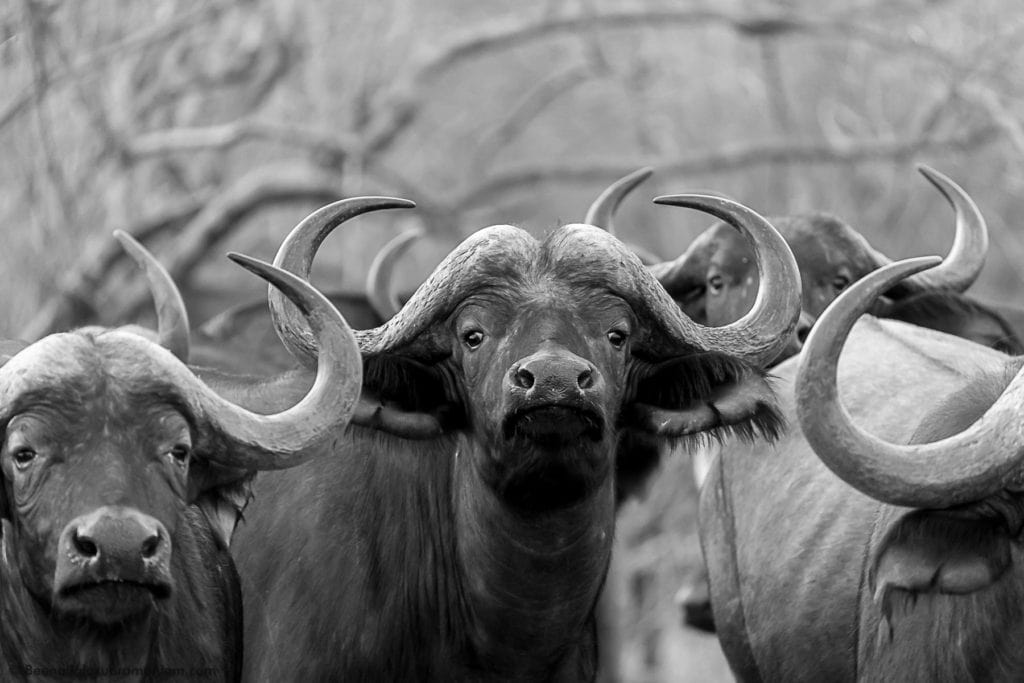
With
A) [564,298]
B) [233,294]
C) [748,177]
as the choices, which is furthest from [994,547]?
[748,177]

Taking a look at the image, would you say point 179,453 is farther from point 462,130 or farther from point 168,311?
point 462,130

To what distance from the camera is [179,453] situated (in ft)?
19.6

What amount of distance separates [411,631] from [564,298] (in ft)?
4.53

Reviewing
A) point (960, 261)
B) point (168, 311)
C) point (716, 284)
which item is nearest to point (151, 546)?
point (168, 311)

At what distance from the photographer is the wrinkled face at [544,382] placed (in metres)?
5.89

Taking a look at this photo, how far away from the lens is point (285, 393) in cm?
732

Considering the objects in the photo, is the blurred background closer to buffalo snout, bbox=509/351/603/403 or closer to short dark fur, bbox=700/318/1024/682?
short dark fur, bbox=700/318/1024/682

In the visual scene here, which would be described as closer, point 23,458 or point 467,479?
point 23,458

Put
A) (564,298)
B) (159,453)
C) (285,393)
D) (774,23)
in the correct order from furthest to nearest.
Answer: (774,23), (285,393), (564,298), (159,453)

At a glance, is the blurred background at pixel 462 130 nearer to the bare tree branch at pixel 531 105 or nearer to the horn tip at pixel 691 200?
the bare tree branch at pixel 531 105

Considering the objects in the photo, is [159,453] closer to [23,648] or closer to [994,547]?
[23,648]

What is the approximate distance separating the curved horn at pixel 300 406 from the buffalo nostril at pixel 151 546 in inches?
23.9

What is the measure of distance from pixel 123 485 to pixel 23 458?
0.36 m

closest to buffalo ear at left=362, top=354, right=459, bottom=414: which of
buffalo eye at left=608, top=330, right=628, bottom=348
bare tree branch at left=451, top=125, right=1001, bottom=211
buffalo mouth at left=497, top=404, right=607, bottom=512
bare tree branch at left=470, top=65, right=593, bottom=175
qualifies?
buffalo mouth at left=497, top=404, right=607, bottom=512
